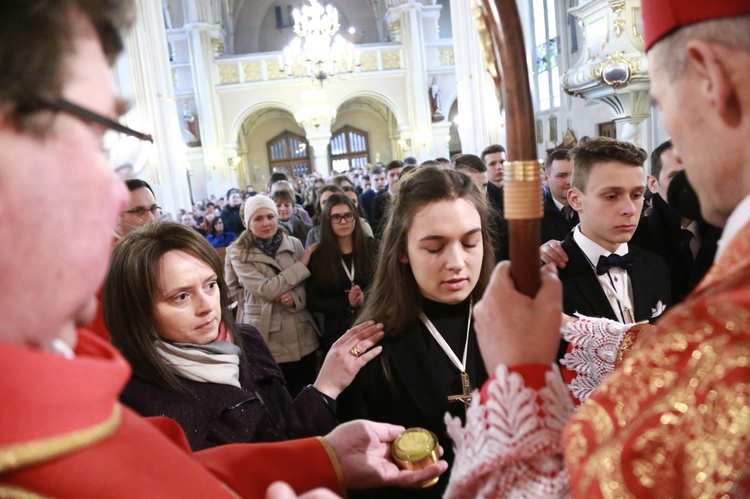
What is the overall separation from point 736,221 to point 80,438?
942 mm

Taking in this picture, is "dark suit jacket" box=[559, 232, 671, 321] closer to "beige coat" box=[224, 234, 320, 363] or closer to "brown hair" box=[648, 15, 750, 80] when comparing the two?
"brown hair" box=[648, 15, 750, 80]

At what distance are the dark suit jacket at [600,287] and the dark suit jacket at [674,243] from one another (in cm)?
37

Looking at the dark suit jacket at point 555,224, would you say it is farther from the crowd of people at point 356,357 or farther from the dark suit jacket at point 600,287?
the crowd of people at point 356,357

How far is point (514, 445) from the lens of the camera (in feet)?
2.85

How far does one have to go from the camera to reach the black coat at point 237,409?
5.32ft

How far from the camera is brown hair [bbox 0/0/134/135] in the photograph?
580 mm

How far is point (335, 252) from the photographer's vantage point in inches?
169

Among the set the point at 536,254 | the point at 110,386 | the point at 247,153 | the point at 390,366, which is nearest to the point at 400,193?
the point at 390,366

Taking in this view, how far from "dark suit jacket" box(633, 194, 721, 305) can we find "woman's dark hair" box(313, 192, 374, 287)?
1.97 metres

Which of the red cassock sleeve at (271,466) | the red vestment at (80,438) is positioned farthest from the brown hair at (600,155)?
the red vestment at (80,438)

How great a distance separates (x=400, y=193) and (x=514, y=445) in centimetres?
136

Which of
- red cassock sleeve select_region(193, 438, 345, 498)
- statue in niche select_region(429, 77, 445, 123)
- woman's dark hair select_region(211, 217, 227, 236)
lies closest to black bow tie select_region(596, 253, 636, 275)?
red cassock sleeve select_region(193, 438, 345, 498)

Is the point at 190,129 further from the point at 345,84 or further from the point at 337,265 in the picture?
the point at 337,265

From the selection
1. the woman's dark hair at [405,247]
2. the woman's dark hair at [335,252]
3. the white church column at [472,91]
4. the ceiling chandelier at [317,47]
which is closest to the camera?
the woman's dark hair at [405,247]
